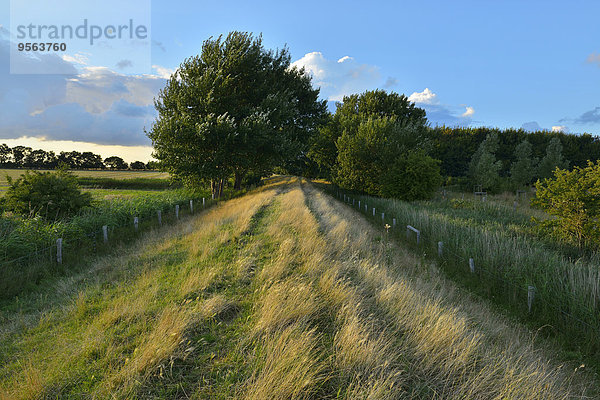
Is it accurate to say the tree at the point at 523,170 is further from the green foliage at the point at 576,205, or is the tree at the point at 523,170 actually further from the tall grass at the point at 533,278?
the tall grass at the point at 533,278

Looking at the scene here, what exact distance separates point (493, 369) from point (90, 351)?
17.9 feet

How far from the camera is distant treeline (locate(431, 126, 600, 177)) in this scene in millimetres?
57000

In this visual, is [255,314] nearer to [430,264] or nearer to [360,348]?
[360,348]

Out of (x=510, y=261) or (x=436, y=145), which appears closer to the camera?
(x=510, y=261)

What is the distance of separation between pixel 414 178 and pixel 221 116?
18.6 meters

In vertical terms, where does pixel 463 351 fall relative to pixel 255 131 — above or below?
below

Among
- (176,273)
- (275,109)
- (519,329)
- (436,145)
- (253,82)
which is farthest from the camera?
(436,145)

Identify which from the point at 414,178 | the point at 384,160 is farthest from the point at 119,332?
the point at 384,160

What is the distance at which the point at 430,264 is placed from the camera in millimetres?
10039

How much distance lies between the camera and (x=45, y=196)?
41.1 ft

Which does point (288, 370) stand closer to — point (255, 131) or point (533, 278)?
point (533, 278)

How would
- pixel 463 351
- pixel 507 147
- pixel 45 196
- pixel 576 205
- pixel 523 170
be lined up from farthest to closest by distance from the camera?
pixel 507 147 → pixel 523 170 → pixel 45 196 → pixel 576 205 → pixel 463 351

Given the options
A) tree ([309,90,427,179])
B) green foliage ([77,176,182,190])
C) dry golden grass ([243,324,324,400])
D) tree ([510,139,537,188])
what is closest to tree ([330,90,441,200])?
tree ([309,90,427,179])

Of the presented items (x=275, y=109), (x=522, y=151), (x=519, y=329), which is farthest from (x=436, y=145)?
(x=519, y=329)
